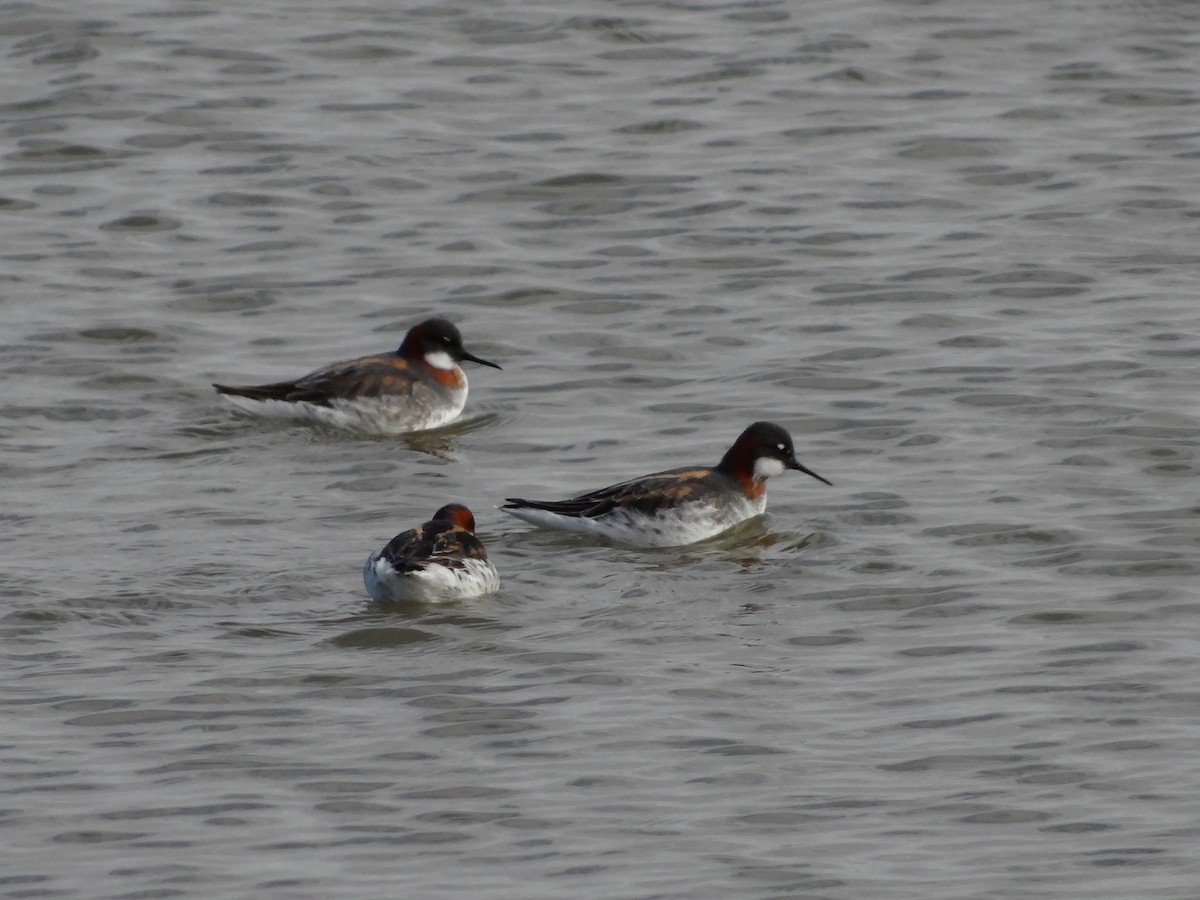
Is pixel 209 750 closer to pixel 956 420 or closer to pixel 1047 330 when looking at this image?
pixel 956 420

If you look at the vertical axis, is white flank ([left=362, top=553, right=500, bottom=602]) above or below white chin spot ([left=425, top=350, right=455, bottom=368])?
below

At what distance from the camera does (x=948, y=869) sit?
973 cm

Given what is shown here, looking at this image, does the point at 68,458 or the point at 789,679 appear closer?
the point at 789,679

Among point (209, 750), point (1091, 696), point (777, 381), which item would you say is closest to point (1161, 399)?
point (777, 381)

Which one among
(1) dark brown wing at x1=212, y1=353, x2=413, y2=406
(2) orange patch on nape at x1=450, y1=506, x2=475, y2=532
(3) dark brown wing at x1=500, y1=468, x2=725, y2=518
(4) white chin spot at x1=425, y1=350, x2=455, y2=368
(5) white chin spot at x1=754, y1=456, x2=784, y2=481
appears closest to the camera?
(2) orange patch on nape at x1=450, y1=506, x2=475, y2=532

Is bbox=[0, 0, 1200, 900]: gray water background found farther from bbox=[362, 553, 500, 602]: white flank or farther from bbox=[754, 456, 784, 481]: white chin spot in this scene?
bbox=[754, 456, 784, 481]: white chin spot

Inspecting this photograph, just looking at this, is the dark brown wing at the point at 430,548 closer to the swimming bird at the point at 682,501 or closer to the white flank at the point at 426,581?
the white flank at the point at 426,581

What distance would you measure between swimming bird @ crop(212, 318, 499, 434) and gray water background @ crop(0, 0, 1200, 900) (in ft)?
0.81

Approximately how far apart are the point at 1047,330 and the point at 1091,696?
287 inches

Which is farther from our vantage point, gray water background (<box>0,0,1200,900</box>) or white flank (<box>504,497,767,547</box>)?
white flank (<box>504,497,767,547</box>)

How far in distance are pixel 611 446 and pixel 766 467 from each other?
1.62 metres

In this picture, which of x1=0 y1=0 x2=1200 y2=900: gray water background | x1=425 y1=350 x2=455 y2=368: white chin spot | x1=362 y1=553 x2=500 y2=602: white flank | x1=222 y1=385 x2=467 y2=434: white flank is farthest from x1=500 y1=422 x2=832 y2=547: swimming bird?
x1=425 y1=350 x2=455 y2=368: white chin spot

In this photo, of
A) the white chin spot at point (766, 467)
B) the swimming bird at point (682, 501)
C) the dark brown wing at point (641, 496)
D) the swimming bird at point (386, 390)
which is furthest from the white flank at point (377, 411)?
the white chin spot at point (766, 467)

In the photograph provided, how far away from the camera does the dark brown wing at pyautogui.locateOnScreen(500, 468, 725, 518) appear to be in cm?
1461
